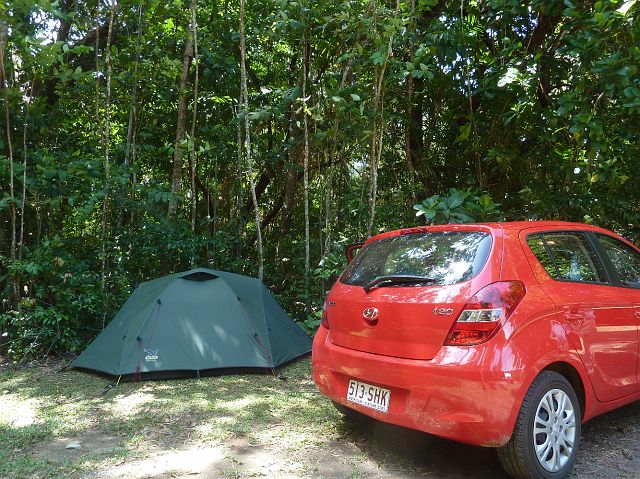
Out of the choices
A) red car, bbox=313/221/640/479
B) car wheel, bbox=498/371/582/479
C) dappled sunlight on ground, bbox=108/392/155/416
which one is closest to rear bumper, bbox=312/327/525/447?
red car, bbox=313/221/640/479

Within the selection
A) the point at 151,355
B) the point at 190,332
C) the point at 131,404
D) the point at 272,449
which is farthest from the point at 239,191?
the point at 272,449

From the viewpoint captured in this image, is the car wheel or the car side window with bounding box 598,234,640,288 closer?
the car wheel

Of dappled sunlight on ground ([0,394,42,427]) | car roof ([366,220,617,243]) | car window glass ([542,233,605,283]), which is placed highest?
car roof ([366,220,617,243])

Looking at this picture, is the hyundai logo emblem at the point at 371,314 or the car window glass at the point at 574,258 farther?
the car window glass at the point at 574,258

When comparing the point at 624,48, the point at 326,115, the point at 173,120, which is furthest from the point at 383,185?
the point at 624,48

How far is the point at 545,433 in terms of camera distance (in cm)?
283

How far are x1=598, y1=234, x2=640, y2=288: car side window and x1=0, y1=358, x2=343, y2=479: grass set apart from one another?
2294 mm

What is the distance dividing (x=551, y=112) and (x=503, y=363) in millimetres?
4451

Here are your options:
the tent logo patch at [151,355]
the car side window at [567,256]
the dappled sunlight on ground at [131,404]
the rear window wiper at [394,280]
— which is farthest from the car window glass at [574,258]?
the tent logo patch at [151,355]

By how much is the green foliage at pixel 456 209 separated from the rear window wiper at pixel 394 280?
2118mm

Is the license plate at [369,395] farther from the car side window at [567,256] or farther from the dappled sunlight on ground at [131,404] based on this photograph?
the dappled sunlight on ground at [131,404]

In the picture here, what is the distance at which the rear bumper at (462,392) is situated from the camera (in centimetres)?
259

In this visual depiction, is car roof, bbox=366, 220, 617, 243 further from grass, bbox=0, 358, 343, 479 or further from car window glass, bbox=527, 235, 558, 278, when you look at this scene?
grass, bbox=0, 358, 343, 479

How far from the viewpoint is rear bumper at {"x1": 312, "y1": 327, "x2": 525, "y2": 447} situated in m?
2.59
